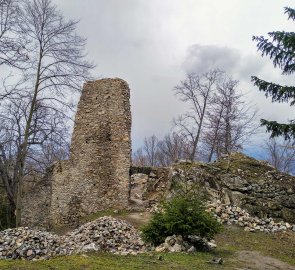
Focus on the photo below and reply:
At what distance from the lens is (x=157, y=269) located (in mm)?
8062

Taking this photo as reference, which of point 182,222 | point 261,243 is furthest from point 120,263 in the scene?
point 261,243

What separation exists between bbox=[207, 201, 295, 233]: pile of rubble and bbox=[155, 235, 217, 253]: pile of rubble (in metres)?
4.33

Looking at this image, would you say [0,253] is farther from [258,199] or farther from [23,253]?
[258,199]

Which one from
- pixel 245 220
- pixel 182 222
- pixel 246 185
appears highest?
pixel 246 185

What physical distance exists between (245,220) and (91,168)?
870 cm

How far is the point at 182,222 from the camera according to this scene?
10742 millimetres

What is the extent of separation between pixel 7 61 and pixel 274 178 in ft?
41.1

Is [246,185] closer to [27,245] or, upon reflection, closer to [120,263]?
[27,245]

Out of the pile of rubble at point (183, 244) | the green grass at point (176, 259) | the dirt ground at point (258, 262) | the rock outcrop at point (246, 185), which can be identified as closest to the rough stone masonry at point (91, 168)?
the rock outcrop at point (246, 185)

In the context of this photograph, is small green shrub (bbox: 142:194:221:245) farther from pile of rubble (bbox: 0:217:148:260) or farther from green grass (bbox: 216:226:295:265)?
green grass (bbox: 216:226:295:265)

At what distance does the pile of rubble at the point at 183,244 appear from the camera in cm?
1026

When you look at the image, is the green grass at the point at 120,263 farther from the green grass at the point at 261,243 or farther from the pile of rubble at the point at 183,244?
the green grass at the point at 261,243

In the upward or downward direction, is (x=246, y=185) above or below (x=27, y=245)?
above

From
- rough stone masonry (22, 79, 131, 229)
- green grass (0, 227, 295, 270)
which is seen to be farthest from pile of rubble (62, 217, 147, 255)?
rough stone masonry (22, 79, 131, 229)
